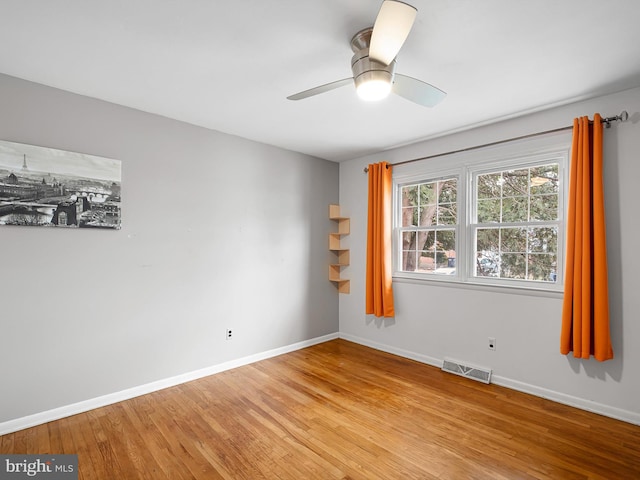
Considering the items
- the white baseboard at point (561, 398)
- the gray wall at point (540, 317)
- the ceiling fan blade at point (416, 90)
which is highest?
the ceiling fan blade at point (416, 90)

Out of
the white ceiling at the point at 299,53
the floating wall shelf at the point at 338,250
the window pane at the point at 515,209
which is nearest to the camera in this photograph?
the white ceiling at the point at 299,53

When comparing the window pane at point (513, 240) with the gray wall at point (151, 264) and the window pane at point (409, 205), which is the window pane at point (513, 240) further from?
the gray wall at point (151, 264)

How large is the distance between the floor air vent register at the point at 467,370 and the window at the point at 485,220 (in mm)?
873

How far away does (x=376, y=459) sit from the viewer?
215 cm

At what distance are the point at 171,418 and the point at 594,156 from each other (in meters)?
3.89

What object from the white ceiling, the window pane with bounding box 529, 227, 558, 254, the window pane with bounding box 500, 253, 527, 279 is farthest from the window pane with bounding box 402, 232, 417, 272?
the white ceiling

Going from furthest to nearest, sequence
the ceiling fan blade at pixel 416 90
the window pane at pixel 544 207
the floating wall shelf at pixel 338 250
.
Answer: the floating wall shelf at pixel 338 250
the window pane at pixel 544 207
the ceiling fan blade at pixel 416 90

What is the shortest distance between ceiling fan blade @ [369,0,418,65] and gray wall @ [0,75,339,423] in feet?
5.68

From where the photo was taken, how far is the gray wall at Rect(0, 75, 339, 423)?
2.52 m

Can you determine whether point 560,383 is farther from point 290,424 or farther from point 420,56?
point 420,56

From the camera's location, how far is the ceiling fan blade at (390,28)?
4.77ft

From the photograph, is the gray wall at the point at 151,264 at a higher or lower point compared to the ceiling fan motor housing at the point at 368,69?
lower

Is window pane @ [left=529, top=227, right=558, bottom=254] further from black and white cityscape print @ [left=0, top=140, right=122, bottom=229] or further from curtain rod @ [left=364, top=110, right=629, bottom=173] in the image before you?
black and white cityscape print @ [left=0, top=140, right=122, bottom=229]

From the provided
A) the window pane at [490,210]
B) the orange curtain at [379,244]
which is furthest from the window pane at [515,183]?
the orange curtain at [379,244]
